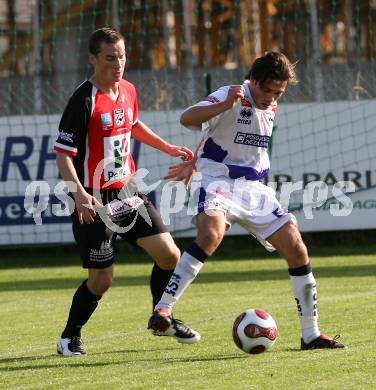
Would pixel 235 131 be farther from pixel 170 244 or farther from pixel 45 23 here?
pixel 45 23

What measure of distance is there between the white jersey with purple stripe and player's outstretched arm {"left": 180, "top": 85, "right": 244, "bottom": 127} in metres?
0.19

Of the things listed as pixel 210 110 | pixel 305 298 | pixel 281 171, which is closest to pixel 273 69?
pixel 210 110

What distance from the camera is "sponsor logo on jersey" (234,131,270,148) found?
7102mm

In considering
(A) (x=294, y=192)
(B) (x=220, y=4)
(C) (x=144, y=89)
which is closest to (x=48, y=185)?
(C) (x=144, y=89)

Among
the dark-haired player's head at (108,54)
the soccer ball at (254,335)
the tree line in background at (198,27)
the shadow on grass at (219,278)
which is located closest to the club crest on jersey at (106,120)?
the dark-haired player's head at (108,54)

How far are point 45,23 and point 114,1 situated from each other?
1.36 metres

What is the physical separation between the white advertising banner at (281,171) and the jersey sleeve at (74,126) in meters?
6.76

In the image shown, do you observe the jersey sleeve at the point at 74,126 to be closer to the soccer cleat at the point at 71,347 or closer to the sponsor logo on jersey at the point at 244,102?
the sponsor logo on jersey at the point at 244,102

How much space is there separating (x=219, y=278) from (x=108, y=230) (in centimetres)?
508

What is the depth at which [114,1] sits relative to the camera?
1977 cm

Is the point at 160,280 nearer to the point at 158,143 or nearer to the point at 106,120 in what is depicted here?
the point at 158,143

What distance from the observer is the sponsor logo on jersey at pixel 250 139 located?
23.3 feet

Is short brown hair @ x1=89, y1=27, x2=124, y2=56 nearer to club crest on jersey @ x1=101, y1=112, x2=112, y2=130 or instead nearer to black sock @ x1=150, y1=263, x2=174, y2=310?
club crest on jersey @ x1=101, y1=112, x2=112, y2=130

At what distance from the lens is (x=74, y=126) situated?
715 centimetres
